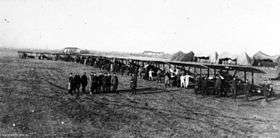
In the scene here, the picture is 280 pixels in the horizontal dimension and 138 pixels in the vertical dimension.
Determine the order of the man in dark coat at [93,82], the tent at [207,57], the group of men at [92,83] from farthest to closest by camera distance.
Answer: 1. the tent at [207,57]
2. the man in dark coat at [93,82]
3. the group of men at [92,83]

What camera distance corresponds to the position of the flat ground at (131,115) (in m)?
11.9

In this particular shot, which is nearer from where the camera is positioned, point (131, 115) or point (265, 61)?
point (131, 115)

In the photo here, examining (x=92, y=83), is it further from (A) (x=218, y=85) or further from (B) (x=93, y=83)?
(A) (x=218, y=85)

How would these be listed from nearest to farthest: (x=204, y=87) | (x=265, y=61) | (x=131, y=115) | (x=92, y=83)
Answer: (x=131, y=115) → (x=92, y=83) → (x=204, y=87) → (x=265, y=61)

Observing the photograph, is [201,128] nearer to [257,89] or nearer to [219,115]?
[219,115]

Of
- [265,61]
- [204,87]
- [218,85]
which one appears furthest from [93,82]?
[265,61]

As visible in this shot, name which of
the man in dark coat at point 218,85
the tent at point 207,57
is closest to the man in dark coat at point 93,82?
the man in dark coat at point 218,85

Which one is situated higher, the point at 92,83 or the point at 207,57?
the point at 207,57

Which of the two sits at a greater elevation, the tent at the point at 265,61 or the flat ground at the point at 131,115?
the tent at the point at 265,61

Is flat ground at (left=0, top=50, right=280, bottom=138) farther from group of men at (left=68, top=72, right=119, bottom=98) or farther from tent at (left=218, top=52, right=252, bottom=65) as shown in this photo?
tent at (left=218, top=52, right=252, bottom=65)

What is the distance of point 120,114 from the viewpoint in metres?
14.8

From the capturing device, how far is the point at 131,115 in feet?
48.2

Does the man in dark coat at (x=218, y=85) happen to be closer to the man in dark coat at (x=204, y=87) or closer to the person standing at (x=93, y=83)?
the man in dark coat at (x=204, y=87)

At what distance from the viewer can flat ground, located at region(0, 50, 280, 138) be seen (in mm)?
11883
